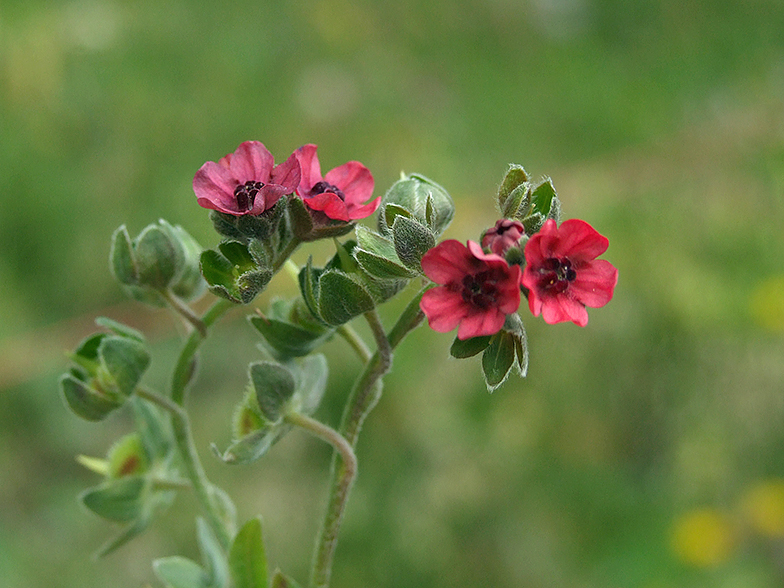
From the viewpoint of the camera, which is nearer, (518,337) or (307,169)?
(518,337)

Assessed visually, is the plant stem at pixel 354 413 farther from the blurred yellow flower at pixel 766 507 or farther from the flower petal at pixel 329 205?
the blurred yellow flower at pixel 766 507

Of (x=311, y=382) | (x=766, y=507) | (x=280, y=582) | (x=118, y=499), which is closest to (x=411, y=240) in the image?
(x=311, y=382)

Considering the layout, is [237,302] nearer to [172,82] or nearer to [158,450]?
[158,450]

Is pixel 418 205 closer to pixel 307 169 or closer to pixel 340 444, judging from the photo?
pixel 307 169

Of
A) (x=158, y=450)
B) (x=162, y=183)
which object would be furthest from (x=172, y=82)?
(x=158, y=450)

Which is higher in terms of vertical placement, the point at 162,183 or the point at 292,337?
the point at 162,183

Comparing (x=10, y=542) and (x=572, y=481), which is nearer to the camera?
(x=10, y=542)

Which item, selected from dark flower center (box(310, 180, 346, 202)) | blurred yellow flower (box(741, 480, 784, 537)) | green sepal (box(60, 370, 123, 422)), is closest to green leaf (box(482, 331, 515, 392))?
dark flower center (box(310, 180, 346, 202))

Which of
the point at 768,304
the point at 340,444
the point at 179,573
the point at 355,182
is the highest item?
the point at 768,304
